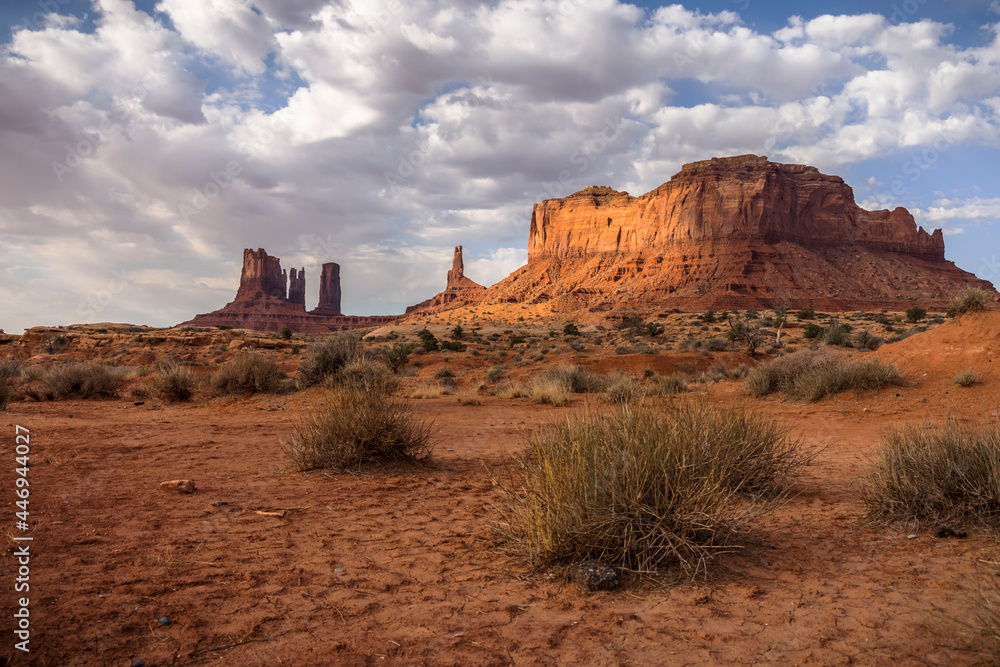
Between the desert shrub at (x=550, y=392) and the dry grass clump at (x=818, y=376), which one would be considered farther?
the desert shrub at (x=550, y=392)

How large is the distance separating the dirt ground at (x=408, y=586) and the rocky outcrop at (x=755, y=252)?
72.1 metres

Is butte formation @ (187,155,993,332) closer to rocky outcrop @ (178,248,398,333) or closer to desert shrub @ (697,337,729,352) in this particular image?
rocky outcrop @ (178,248,398,333)

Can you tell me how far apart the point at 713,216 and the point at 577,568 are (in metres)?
95.4

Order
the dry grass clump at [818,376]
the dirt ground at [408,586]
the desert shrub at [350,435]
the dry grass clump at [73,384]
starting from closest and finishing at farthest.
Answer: the dirt ground at [408,586], the desert shrub at [350,435], the dry grass clump at [818,376], the dry grass clump at [73,384]

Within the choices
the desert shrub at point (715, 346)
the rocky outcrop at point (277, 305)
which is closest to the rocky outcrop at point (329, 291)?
the rocky outcrop at point (277, 305)

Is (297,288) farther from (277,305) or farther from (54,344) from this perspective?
(54,344)

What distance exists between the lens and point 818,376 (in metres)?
12.8

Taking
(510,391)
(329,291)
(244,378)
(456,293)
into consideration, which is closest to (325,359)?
(244,378)

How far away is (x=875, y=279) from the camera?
80.8 m

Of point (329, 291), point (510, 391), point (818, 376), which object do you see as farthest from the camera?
point (329, 291)

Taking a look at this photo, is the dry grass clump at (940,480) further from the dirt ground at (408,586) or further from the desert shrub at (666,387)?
the desert shrub at (666,387)

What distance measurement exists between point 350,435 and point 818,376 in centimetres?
1113

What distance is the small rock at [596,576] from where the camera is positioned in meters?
3.35

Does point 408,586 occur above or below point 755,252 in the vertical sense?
below
